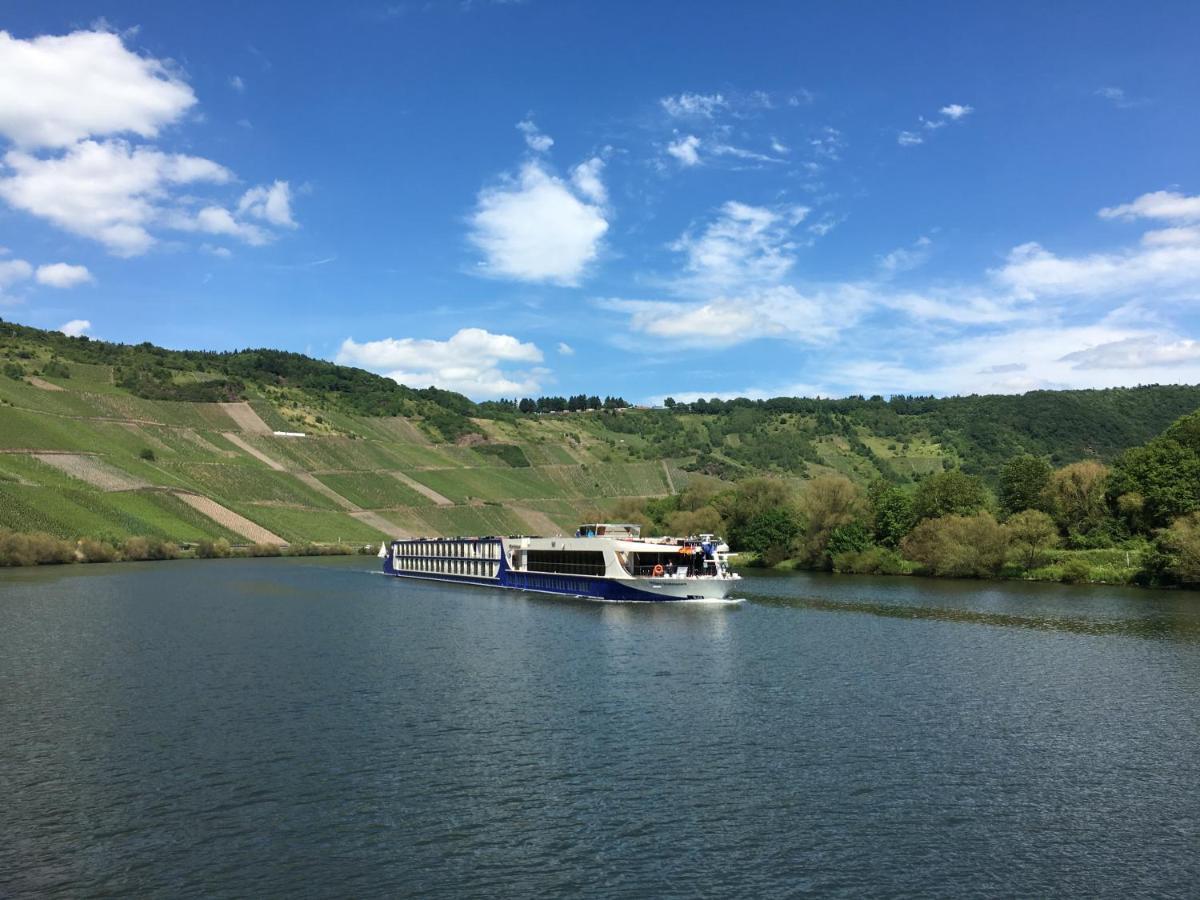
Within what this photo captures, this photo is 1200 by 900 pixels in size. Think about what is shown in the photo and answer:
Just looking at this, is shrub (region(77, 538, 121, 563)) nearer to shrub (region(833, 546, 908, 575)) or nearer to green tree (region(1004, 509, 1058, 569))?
shrub (region(833, 546, 908, 575))

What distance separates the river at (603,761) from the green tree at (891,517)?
198 feet

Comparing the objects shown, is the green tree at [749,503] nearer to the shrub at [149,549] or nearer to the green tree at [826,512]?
the green tree at [826,512]

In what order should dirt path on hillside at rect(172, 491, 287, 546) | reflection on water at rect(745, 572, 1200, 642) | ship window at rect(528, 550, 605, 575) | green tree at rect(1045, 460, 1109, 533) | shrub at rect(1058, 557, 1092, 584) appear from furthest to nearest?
dirt path on hillside at rect(172, 491, 287, 546)
green tree at rect(1045, 460, 1109, 533)
shrub at rect(1058, 557, 1092, 584)
ship window at rect(528, 550, 605, 575)
reflection on water at rect(745, 572, 1200, 642)

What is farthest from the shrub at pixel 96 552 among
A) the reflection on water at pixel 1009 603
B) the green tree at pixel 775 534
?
the green tree at pixel 775 534

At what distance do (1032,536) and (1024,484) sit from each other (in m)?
23.0

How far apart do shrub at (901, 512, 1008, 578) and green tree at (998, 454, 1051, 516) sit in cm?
1339

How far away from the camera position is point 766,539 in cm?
14162

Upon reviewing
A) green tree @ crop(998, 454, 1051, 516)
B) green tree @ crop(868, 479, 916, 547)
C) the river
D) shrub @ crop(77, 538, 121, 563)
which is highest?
green tree @ crop(998, 454, 1051, 516)

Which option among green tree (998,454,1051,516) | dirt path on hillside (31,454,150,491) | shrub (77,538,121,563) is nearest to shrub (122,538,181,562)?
shrub (77,538,121,563)

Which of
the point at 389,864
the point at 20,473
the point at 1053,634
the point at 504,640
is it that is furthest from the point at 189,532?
the point at 389,864

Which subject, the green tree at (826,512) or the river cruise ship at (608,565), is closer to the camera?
the river cruise ship at (608,565)

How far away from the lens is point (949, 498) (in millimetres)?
125500

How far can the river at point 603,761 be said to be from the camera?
956 inches

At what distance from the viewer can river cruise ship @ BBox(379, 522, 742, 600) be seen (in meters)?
85.5
